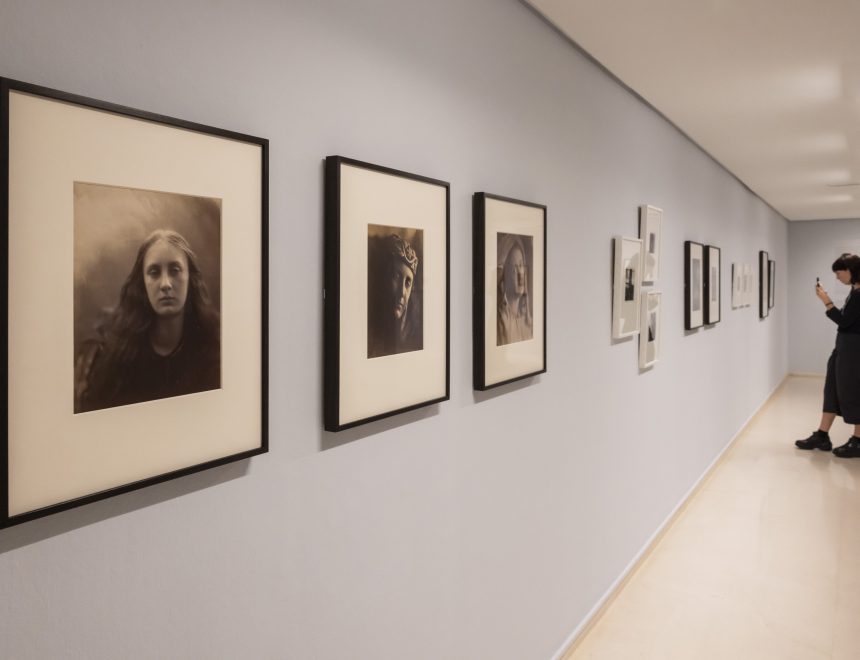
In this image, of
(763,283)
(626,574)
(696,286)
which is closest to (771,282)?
(763,283)

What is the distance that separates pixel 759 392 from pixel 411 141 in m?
7.04

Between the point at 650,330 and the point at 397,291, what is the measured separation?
7.42ft

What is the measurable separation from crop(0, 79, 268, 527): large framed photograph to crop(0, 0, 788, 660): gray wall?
6 cm

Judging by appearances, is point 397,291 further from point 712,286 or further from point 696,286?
point 712,286

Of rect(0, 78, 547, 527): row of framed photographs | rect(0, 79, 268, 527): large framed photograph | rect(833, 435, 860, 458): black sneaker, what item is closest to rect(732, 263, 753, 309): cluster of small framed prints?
rect(833, 435, 860, 458): black sneaker

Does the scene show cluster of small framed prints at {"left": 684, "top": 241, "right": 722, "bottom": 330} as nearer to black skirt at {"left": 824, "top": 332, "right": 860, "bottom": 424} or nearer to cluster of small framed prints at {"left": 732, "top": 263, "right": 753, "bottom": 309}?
cluster of small framed prints at {"left": 732, "top": 263, "right": 753, "bottom": 309}

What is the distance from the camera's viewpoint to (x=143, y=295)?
1022mm

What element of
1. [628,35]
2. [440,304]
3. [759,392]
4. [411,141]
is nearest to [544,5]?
[628,35]

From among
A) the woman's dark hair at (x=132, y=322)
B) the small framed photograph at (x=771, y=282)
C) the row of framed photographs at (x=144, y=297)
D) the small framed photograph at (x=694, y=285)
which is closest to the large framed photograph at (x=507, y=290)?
the row of framed photographs at (x=144, y=297)

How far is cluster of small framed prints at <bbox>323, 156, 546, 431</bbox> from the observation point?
140 cm

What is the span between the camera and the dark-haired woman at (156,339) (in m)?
0.97

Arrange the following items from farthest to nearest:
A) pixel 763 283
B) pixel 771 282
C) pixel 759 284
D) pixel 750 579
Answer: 1. pixel 771 282
2. pixel 763 283
3. pixel 759 284
4. pixel 750 579

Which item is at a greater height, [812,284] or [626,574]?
[812,284]

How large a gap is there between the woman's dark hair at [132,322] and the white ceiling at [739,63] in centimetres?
164
